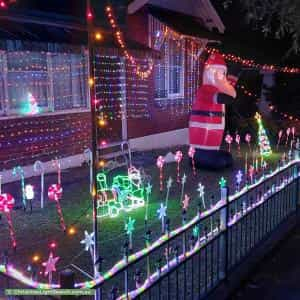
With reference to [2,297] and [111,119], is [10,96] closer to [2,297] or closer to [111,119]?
[111,119]

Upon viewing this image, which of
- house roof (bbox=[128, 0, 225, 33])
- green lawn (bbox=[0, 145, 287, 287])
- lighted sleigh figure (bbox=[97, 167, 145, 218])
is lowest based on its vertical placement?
green lawn (bbox=[0, 145, 287, 287])

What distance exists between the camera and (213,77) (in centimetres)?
986

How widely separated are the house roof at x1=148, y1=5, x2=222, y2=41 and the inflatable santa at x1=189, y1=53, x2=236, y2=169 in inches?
134

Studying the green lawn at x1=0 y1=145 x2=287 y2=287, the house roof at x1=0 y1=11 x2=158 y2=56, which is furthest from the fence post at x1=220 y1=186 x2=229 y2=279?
the house roof at x1=0 y1=11 x2=158 y2=56

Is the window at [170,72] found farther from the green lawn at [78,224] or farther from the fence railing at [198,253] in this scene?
the fence railing at [198,253]

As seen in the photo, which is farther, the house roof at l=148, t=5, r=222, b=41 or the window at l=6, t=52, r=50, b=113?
the house roof at l=148, t=5, r=222, b=41

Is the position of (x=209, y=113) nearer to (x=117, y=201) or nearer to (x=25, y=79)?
(x=117, y=201)

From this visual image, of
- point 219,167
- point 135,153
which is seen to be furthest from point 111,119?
point 219,167

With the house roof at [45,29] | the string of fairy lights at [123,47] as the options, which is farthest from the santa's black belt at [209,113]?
the house roof at [45,29]

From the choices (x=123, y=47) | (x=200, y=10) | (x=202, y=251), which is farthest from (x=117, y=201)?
(x=200, y=10)

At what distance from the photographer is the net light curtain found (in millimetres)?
9047

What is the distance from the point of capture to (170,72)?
1470cm

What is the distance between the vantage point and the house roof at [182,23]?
13277 mm

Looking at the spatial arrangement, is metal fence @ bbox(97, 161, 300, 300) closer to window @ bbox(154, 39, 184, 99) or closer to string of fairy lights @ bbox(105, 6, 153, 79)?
string of fairy lights @ bbox(105, 6, 153, 79)
